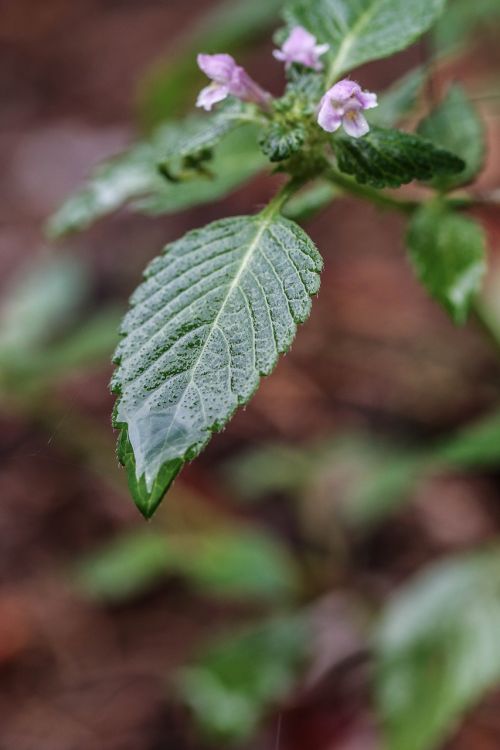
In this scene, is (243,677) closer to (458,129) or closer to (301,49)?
(458,129)

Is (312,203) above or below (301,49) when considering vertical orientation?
below

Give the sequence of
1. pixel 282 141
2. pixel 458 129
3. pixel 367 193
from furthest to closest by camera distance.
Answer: pixel 458 129 → pixel 367 193 → pixel 282 141

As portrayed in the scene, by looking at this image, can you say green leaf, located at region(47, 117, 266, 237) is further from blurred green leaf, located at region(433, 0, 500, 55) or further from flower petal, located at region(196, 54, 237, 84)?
blurred green leaf, located at region(433, 0, 500, 55)

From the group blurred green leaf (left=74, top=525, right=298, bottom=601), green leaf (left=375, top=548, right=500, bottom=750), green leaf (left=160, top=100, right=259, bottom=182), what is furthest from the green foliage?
green leaf (left=160, top=100, right=259, bottom=182)

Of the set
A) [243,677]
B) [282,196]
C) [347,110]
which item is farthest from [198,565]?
[347,110]

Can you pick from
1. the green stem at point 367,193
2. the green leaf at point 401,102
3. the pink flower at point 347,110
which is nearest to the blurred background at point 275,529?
the green leaf at point 401,102
